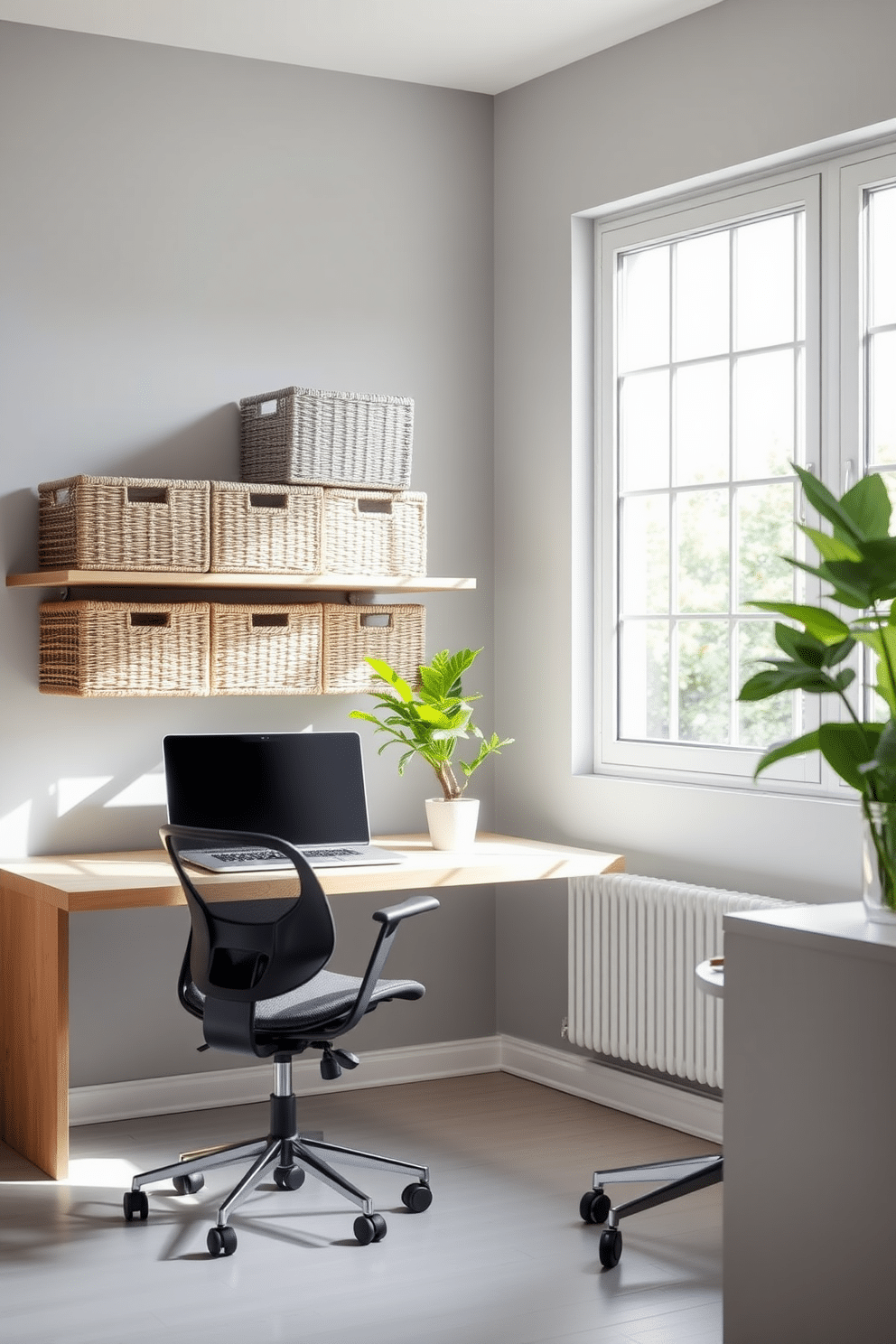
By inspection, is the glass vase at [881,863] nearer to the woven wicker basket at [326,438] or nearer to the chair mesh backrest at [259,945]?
the chair mesh backrest at [259,945]

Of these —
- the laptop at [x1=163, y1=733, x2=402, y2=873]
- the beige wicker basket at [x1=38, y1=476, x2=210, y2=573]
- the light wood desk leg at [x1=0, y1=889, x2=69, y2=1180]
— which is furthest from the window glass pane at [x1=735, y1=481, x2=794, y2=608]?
the light wood desk leg at [x1=0, y1=889, x2=69, y2=1180]

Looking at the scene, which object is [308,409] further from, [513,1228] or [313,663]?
[513,1228]

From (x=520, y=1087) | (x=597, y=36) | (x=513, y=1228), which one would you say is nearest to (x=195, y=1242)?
(x=513, y=1228)

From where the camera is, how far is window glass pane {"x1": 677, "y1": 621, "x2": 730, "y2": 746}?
4145 mm

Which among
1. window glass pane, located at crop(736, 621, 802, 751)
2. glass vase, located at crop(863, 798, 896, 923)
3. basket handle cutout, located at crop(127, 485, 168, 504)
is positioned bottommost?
glass vase, located at crop(863, 798, 896, 923)

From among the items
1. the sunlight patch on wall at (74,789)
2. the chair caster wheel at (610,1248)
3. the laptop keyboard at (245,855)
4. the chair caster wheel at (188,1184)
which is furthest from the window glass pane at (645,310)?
the chair caster wheel at (188,1184)

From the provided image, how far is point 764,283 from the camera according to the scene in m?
3.99

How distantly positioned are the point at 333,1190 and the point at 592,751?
4.98ft

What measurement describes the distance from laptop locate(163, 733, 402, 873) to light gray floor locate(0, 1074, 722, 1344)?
752mm

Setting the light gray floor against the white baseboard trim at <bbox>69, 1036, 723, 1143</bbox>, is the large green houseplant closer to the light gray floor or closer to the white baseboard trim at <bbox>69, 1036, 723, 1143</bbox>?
the light gray floor

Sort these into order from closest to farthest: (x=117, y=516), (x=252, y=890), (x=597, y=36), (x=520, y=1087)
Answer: (x=252, y=890)
(x=117, y=516)
(x=597, y=36)
(x=520, y=1087)

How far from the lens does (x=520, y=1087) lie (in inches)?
180

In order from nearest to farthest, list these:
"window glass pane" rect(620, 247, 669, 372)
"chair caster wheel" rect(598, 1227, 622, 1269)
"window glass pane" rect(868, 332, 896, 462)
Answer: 1. "chair caster wheel" rect(598, 1227, 622, 1269)
2. "window glass pane" rect(868, 332, 896, 462)
3. "window glass pane" rect(620, 247, 669, 372)

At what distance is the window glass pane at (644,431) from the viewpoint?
4340 millimetres
